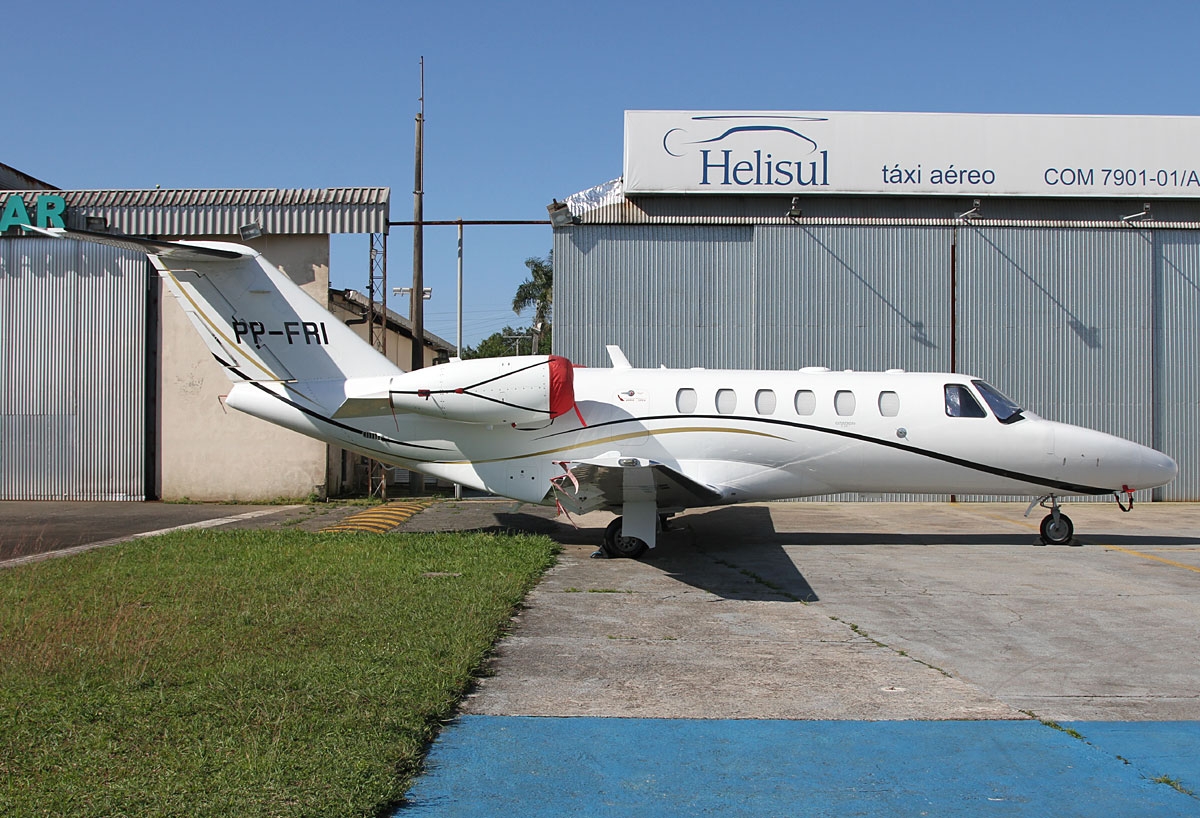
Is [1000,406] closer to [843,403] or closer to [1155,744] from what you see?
[843,403]

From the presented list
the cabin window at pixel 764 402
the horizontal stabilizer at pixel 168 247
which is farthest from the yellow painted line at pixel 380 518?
the cabin window at pixel 764 402

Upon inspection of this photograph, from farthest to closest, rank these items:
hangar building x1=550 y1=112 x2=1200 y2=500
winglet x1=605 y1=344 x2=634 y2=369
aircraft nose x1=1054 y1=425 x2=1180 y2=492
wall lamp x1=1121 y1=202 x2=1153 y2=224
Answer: wall lamp x1=1121 y1=202 x2=1153 y2=224
hangar building x1=550 y1=112 x2=1200 y2=500
winglet x1=605 y1=344 x2=634 y2=369
aircraft nose x1=1054 y1=425 x2=1180 y2=492

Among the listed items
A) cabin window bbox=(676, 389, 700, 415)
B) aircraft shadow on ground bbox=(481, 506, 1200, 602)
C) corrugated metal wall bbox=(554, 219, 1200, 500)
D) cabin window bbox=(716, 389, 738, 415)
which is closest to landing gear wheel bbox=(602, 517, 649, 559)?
aircraft shadow on ground bbox=(481, 506, 1200, 602)

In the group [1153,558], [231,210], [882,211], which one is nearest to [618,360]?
[1153,558]

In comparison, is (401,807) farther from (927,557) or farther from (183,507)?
(183,507)

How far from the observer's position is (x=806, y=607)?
9.59m

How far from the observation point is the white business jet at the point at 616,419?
1327 cm

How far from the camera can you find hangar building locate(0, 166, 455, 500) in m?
21.7

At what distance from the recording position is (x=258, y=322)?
13594 mm

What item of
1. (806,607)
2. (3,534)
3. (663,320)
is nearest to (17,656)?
(806,607)

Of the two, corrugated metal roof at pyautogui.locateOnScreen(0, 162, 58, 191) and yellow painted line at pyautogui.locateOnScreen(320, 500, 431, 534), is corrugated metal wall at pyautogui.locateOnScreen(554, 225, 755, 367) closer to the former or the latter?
yellow painted line at pyautogui.locateOnScreen(320, 500, 431, 534)

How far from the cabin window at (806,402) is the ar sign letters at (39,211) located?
17365 mm

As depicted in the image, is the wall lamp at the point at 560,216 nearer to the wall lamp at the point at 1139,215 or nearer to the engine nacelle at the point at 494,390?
the engine nacelle at the point at 494,390

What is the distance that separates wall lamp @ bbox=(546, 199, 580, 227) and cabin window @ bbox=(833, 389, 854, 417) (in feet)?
29.9
